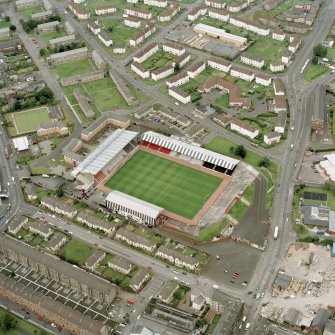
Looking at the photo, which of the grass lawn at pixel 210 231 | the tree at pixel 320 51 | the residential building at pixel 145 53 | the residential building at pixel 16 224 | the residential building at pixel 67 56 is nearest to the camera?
the grass lawn at pixel 210 231

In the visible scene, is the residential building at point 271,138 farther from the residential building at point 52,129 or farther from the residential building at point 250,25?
the residential building at point 250,25

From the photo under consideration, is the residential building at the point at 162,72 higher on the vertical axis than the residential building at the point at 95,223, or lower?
higher

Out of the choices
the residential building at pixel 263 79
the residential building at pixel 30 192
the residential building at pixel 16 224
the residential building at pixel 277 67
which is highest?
the residential building at pixel 277 67

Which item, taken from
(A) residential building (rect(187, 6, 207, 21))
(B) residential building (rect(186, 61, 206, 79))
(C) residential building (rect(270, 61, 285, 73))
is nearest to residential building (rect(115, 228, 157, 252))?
(B) residential building (rect(186, 61, 206, 79))

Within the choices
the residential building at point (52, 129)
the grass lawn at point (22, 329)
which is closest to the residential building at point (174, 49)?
the residential building at point (52, 129)

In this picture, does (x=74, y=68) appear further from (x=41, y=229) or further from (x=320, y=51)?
(x=320, y=51)

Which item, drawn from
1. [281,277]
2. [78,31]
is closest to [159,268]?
[281,277]

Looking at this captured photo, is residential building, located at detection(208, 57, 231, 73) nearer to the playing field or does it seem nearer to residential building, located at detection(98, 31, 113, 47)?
residential building, located at detection(98, 31, 113, 47)
